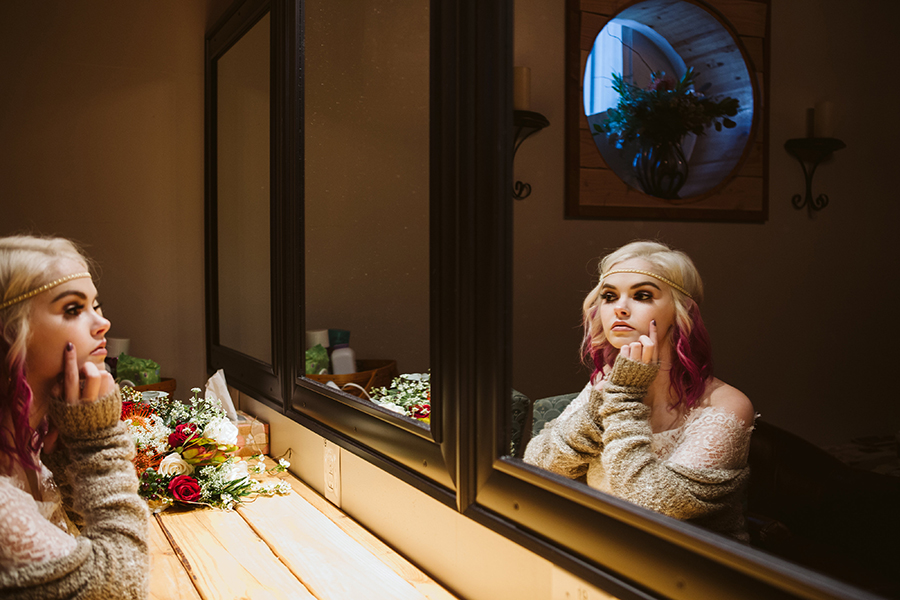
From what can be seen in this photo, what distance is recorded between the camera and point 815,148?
53 centimetres

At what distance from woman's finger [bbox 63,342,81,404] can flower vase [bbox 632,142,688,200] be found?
0.69 meters

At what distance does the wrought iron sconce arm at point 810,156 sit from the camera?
52cm

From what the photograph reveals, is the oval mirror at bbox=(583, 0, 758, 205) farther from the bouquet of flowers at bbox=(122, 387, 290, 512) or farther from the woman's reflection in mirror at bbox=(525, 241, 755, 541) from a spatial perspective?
the bouquet of flowers at bbox=(122, 387, 290, 512)

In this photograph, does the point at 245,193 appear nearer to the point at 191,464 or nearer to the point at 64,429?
the point at 191,464

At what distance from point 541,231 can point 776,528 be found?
1.39 ft

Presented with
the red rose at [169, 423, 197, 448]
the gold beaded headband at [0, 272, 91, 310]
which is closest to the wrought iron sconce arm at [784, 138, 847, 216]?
the gold beaded headband at [0, 272, 91, 310]

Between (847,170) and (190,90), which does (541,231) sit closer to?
(847,170)

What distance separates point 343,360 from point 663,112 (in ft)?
3.44

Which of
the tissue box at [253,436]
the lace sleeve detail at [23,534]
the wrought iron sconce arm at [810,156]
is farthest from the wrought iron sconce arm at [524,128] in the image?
the tissue box at [253,436]

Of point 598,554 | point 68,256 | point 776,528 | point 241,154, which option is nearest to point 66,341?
point 68,256

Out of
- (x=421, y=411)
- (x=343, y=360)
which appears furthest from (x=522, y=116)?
(x=343, y=360)

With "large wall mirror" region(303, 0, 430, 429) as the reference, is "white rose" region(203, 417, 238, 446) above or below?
below

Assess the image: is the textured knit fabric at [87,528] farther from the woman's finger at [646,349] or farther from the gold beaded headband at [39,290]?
the woman's finger at [646,349]

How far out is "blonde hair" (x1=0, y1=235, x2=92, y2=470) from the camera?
792 millimetres
